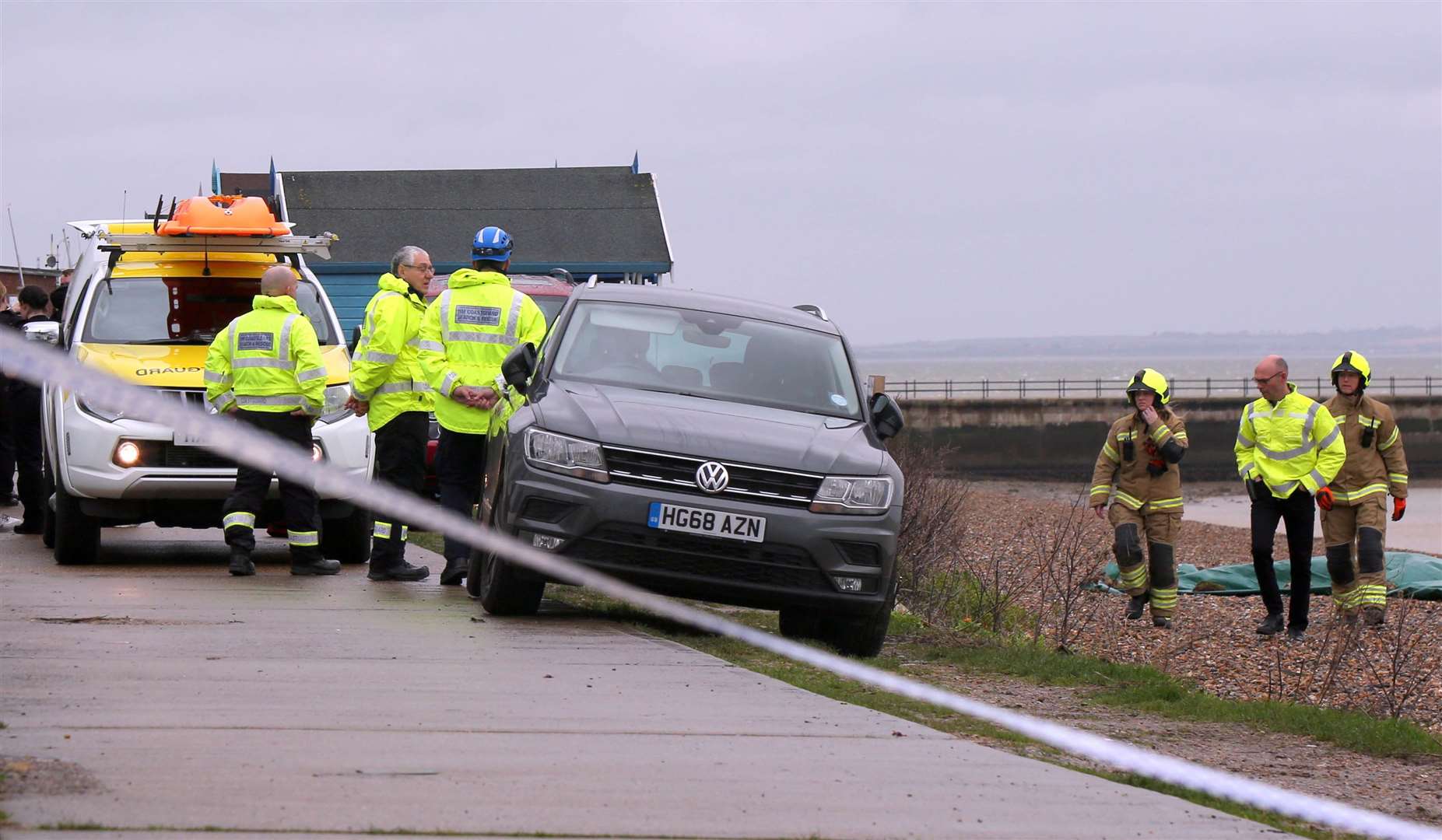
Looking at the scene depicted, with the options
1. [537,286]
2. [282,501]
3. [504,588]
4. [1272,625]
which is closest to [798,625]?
[504,588]

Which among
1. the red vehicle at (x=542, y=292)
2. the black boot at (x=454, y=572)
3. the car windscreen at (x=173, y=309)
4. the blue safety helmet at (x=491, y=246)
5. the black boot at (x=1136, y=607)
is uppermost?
the blue safety helmet at (x=491, y=246)

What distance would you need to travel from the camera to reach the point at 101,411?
1079 cm

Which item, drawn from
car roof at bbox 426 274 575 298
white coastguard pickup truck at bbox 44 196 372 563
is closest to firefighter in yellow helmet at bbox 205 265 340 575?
white coastguard pickup truck at bbox 44 196 372 563

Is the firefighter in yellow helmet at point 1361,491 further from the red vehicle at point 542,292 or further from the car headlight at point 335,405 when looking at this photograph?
the red vehicle at point 542,292

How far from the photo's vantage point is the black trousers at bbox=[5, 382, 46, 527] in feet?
46.8

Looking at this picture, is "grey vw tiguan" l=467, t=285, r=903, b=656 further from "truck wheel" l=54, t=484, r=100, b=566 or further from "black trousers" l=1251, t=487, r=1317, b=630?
"black trousers" l=1251, t=487, r=1317, b=630

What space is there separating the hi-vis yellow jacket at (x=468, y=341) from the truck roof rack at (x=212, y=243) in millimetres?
2156

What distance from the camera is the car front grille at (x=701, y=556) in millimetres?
8078

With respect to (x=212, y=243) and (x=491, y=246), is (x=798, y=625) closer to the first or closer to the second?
(x=491, y=246)

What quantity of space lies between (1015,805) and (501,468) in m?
4.18

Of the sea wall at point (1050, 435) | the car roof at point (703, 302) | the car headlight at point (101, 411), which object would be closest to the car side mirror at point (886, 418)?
the car roof at point (703, 302)

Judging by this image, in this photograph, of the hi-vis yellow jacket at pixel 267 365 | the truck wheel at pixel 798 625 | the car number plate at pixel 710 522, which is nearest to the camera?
the car number plate at pixel 710 522

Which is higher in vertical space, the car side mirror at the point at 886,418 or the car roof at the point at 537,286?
the car roof at the point at 537,286

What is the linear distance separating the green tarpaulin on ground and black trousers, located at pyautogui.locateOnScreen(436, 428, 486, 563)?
6.36m
